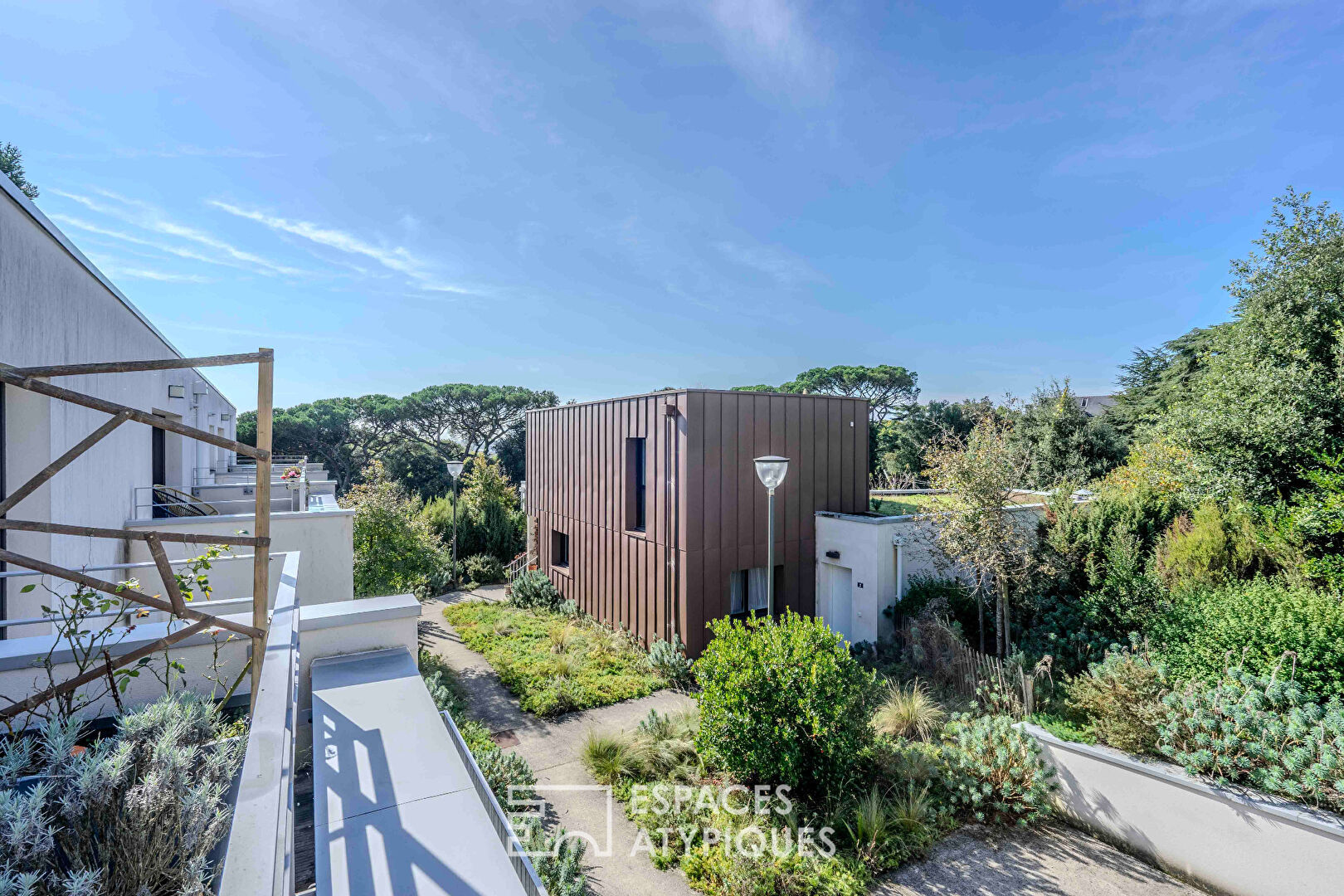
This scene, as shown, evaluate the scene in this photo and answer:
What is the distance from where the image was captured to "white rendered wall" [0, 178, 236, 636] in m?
3.61

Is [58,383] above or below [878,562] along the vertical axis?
A: above

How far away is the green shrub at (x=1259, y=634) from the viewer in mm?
4781

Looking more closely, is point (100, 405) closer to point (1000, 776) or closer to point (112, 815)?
point (112, 815)

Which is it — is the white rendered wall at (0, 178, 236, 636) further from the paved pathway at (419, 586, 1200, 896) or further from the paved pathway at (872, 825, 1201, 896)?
the paved pathway at (872, 825, 1201, 896)

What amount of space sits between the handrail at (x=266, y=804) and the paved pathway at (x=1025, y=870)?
177 inches

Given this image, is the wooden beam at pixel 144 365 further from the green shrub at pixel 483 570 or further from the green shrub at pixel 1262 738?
the green shrub at pixel 483 570

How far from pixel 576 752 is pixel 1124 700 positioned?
5.61 m

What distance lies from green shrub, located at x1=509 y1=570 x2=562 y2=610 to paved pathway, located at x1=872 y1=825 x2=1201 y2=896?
9245mm

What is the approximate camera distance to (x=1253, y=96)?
7137 millimetres

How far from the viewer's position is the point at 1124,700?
197 inches

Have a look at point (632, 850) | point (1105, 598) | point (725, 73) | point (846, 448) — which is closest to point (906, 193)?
point (725, 73)

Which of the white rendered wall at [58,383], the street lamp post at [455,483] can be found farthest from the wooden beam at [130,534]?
the street lamp post at [455,483]

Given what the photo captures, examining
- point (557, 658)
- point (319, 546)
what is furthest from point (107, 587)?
point (557, 658)

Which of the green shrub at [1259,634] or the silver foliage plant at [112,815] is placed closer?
the silver foliage plant at [112,815]
